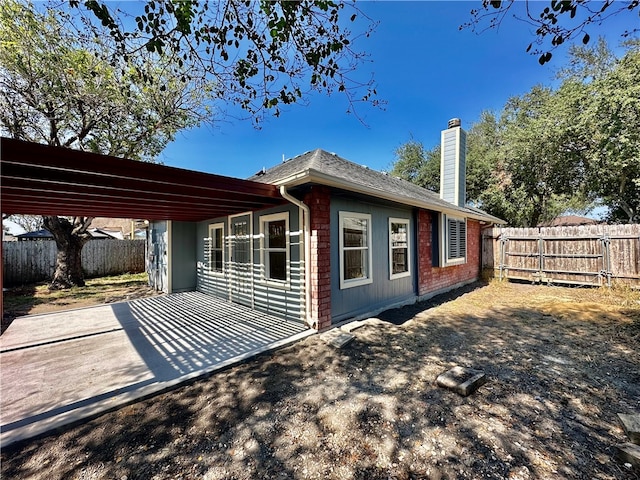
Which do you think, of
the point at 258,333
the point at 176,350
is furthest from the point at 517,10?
the point at 176,350

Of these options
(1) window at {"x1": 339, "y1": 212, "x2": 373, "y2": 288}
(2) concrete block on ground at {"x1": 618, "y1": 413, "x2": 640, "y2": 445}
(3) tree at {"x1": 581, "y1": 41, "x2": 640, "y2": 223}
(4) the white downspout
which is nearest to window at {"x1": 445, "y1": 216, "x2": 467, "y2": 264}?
(1) window at {"x1": 339, "y1": 212, "x2": 373, "y2": 288}

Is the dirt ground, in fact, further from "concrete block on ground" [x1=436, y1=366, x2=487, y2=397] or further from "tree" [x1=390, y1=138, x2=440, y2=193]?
"tree" [x1=390, y1=138, x2=440, y2=193]

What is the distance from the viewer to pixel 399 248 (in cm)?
677

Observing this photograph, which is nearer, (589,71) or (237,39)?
(237,39)

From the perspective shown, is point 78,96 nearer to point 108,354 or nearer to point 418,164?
point 108,354

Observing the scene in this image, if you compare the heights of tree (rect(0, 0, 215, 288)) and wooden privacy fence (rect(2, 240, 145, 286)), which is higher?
tree (rect(0, 0, 215, 288))

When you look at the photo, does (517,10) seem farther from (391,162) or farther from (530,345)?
(391,162)

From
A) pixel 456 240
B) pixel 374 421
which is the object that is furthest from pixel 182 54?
pixel 456 240

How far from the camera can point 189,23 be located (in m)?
2.70

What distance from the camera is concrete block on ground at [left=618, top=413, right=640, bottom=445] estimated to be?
2.14 meters

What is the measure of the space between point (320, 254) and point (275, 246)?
142 centimetres

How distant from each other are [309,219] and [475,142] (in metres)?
19.2

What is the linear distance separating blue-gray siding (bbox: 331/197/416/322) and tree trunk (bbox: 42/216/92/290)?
10606 mm

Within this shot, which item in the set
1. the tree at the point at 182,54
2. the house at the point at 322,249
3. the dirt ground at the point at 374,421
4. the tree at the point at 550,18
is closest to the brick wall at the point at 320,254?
the house at the point at 322,249
